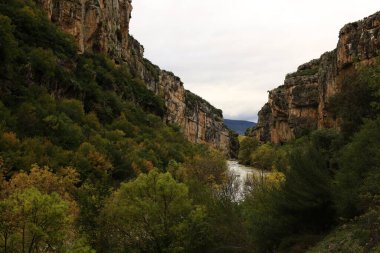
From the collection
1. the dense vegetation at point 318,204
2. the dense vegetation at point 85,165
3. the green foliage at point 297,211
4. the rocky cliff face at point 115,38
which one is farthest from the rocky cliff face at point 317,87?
the rocky cliff face at point 115,38

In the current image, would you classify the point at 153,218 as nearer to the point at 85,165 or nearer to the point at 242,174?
the point at 85,165

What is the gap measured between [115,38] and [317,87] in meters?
49.8

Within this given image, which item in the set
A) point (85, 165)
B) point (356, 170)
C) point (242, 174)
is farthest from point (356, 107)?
point (242, 174)

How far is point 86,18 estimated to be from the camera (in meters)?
62.4

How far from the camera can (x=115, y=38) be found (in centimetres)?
7869

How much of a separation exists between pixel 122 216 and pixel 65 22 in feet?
135

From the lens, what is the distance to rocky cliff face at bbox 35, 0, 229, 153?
189ft

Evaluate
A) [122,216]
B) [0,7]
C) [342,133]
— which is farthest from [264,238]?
[0,7]

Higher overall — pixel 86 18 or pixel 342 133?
pixel 86 18

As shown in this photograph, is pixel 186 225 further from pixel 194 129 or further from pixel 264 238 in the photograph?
pixel 194 129

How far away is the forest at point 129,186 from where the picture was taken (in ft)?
61.3

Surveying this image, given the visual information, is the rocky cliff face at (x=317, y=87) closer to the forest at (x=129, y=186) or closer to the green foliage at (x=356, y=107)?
the green foliage at (x=356, y=107)

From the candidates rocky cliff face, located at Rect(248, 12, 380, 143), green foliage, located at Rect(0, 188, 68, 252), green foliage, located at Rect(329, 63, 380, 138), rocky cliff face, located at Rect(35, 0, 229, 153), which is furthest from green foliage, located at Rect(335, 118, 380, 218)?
rocky cliff face, located at Rect(35, 0, 229, 153)

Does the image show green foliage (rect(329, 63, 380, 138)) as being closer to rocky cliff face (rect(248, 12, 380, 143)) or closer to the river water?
rocky cliff face (rect(248, 12, 380, 143))
